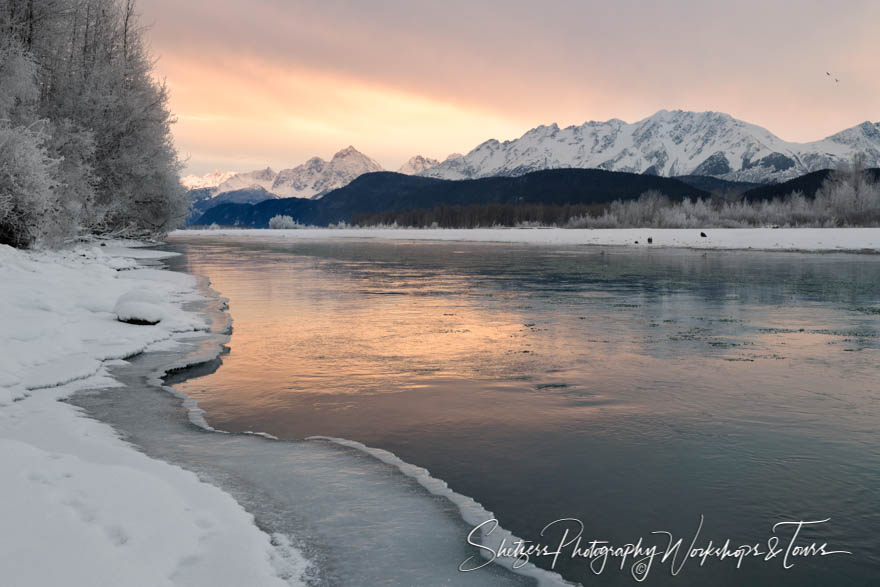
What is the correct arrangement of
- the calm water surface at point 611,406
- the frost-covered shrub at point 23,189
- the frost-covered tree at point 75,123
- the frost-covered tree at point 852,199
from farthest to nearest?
the frost-covered tree at point 852,199, the frost-covered tree at point 75,123, the frost-covered shrub at point 23,189, the calm water surface at point 611,406

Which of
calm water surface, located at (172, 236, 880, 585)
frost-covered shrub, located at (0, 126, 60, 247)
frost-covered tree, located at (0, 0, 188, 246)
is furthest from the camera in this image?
frost-covered tree, located at (0, 0, 188, 246)

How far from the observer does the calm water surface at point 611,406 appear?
244 inches

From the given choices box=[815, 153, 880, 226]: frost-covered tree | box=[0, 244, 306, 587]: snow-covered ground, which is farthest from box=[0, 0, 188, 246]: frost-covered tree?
box=[815, 153, 880, 226]: frost-covered tree

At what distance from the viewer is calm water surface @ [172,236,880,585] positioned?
6199mm

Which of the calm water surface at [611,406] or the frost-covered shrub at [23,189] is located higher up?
the frost-covered shrub at [23,189]

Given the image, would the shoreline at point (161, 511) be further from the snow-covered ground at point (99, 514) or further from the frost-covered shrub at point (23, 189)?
the frost-covered shrub at point (23, 189)

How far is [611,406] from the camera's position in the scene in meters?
A: 9.96

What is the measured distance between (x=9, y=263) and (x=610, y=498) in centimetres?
1988

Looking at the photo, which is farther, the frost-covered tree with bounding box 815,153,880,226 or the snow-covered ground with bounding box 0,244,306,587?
the frost-covered tree with bounding box 815,153,880,226

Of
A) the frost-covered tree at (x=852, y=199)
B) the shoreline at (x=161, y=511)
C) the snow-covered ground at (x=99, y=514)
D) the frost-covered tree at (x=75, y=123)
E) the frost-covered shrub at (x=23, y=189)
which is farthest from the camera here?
the frost-covered tree at (x=852, y=199)

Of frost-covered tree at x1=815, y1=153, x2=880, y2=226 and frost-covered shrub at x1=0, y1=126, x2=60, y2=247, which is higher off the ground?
frost-covered tree at x1=815, y1=153, x2=880, y2=226

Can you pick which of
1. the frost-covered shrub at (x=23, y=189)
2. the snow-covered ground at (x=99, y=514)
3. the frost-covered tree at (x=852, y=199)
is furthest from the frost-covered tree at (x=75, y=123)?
the frost-covered tree at (x=852, y=199)

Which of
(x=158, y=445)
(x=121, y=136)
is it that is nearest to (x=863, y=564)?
(x=158, y=445)

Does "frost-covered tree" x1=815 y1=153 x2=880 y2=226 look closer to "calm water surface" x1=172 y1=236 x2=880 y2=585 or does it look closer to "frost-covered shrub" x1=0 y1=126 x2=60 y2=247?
"calm water surface" x1=172 y1=236 x2=880 y2=585
